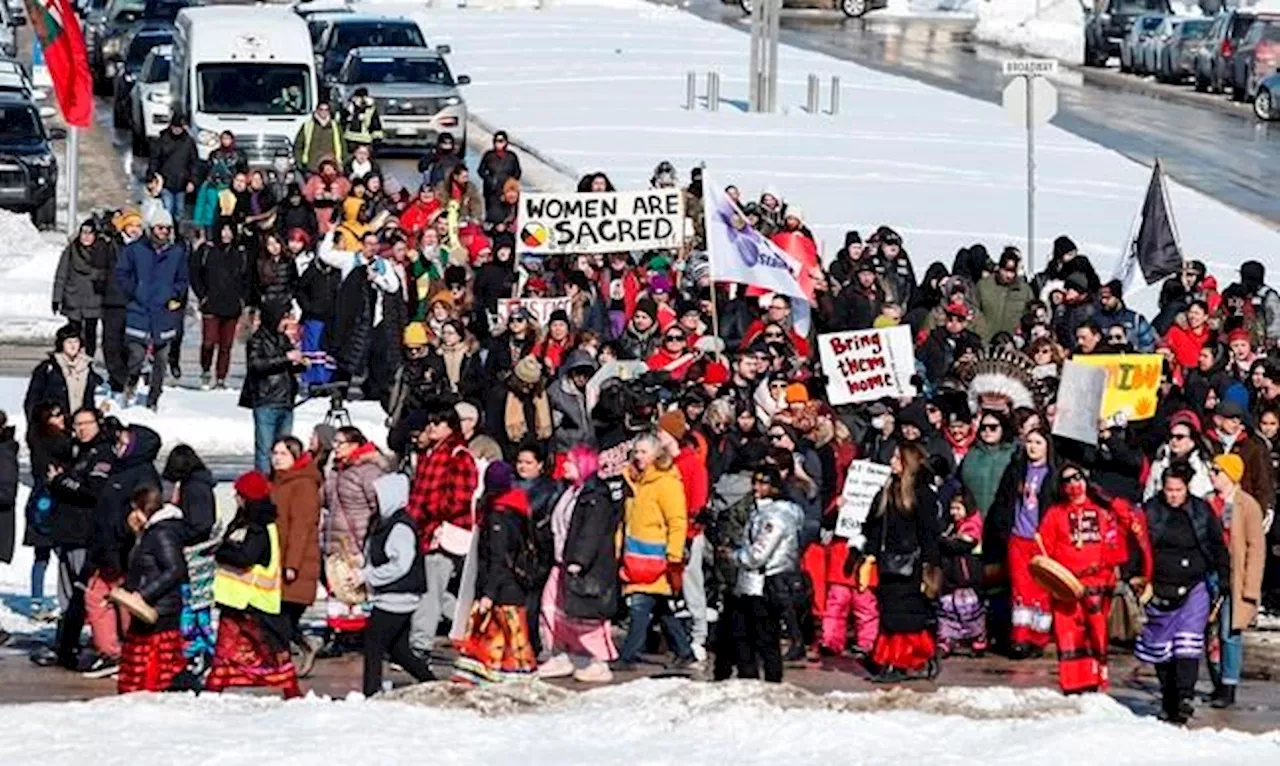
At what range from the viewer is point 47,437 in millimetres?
17797

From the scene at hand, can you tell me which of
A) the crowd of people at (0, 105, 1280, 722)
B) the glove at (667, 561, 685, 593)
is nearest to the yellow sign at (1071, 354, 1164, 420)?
the crowd of people at (0, 105, 1280, 722)

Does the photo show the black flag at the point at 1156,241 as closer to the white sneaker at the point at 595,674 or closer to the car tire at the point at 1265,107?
the white sneaker at the point at 595,674

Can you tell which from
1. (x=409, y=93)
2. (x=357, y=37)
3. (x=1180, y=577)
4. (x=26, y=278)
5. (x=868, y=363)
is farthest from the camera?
(x=357, y=37)

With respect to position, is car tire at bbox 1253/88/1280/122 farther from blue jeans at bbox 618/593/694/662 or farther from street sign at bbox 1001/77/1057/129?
blue jeans at bbox 618/593/694/662

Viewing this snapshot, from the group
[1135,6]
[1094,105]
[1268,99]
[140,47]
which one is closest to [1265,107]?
[1268,99]

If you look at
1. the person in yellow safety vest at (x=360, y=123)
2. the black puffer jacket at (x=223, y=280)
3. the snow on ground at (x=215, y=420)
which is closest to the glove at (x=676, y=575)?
the snow on ground at (x=215, y=420)

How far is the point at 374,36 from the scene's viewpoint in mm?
47344

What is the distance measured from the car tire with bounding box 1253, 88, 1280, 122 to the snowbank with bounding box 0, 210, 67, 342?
75.6 feet

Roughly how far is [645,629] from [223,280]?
8.79m

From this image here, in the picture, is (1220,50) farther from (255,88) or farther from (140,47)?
(255,88)

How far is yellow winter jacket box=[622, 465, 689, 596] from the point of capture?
668 inches

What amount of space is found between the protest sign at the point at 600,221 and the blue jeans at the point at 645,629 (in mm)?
7253

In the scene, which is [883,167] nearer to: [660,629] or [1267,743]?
[660,629]

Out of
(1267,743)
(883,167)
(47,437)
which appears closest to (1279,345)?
(1267,743)
